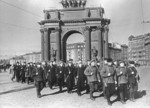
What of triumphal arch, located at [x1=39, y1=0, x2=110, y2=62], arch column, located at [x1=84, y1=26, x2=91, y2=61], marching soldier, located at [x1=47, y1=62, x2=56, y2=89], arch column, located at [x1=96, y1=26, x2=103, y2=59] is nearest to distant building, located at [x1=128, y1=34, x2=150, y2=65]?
triumphal arch, located at [x1=39, y1=0, x2=110, y2=62]

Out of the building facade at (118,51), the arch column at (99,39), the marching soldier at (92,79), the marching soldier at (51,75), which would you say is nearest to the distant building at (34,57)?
the building facade at (118,51)

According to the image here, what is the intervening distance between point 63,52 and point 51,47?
2.10m

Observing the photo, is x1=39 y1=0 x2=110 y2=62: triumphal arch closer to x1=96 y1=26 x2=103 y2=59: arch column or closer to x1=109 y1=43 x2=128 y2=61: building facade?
x1=96 y1=26 x2=103 y2=59: arch column

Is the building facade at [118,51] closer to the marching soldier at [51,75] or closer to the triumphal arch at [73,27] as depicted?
the triumphal arch at [73,27]

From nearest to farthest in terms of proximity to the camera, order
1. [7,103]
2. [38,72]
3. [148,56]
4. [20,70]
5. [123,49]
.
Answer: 1. [7,103]
2. [38,72]
3. [20,70]
4. [148,56]
5. [123,49]

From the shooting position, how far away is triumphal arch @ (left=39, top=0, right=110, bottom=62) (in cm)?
3685

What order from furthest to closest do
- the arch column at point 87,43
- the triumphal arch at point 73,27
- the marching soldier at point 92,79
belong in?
the triumphal arch at point 73,27 < the arch column at point 87,43 < the marching soldier at point 92,79

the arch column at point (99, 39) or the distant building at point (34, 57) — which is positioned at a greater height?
the arch column at point (99, 39)

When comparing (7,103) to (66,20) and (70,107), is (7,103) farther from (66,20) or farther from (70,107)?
(66,20)

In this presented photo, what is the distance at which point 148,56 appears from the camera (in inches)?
3755

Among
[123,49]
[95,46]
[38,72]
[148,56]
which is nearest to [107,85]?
[38,72]

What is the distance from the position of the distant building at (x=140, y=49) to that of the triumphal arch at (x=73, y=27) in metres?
61.0

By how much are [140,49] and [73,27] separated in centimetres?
7548

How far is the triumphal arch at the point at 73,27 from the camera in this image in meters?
36.8
